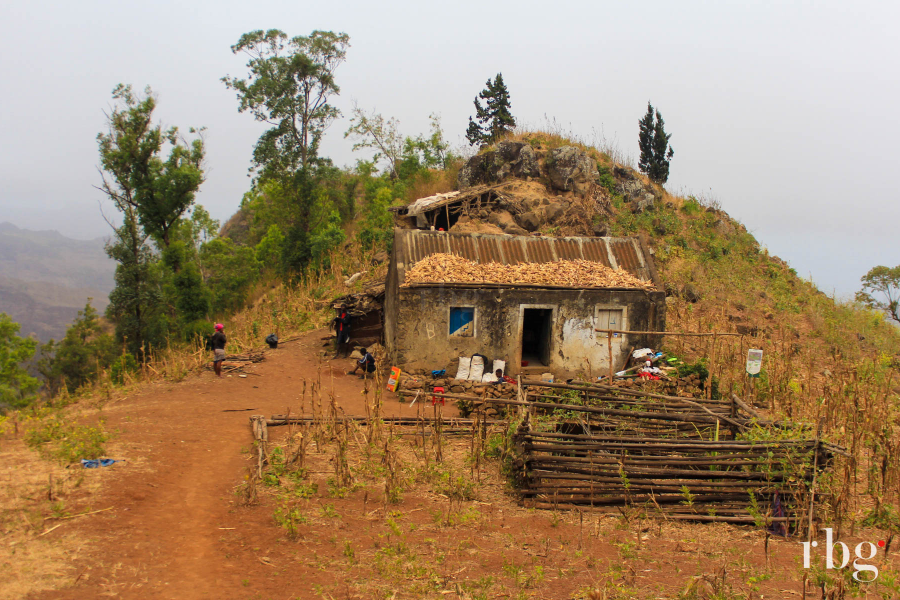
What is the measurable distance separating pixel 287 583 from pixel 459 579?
155cm

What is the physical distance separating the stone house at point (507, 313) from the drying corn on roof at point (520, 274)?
180 mm

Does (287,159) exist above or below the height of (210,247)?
above

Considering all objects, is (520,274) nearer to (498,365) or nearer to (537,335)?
(498,365)

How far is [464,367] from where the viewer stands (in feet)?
46.2

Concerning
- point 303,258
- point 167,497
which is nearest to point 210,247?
point 303,258

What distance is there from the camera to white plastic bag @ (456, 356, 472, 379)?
14.0m

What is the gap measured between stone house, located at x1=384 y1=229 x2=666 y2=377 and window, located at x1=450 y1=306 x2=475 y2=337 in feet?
0.08

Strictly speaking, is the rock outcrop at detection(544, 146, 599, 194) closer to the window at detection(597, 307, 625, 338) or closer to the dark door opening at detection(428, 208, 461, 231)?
the dark door opening at detection(428, 208, 461, 231)

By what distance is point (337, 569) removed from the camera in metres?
5.46

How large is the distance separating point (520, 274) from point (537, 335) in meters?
3.06

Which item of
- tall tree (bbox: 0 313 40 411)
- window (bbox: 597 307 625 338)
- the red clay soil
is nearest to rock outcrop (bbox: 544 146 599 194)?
window (bbox: 597 307 625 338)

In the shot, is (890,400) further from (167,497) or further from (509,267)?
(167,497)

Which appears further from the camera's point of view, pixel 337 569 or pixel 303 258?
pixel 303 258

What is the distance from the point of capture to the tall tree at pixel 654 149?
30734 millimetres
